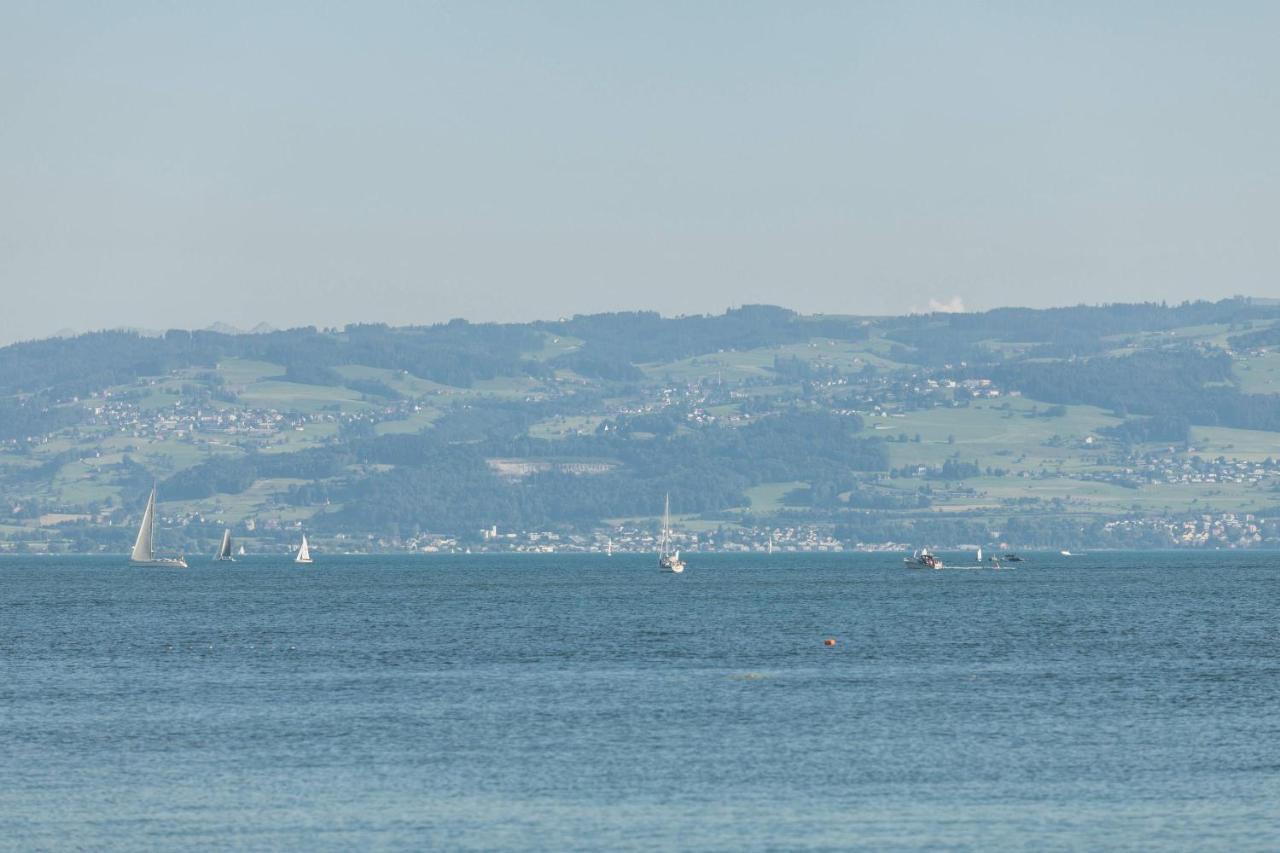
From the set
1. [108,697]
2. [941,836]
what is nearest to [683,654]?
[108,697]

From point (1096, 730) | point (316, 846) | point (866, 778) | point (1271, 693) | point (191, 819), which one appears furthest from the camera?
point (1271, 693)

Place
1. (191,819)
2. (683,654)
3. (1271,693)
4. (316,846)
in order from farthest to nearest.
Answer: (683,654) < (1271,693) < (191,819) < (316,846)

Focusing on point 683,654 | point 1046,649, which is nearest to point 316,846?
point 683,654

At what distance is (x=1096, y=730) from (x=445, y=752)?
27162 mm

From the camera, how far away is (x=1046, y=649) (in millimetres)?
135375

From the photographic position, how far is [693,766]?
7631 cm

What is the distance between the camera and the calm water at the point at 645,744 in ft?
209

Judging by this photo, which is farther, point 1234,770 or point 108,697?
point 108,697

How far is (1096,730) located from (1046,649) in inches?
1958

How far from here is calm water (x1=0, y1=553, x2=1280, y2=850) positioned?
63.8m

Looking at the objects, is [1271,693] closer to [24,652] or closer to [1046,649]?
[1046,649]

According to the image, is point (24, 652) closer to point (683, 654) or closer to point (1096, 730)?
point (683, 654)

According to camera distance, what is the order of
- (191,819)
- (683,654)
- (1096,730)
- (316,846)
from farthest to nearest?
(683,654)
(1096,730)
(191,819)
(316,846)

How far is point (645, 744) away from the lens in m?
82.6
